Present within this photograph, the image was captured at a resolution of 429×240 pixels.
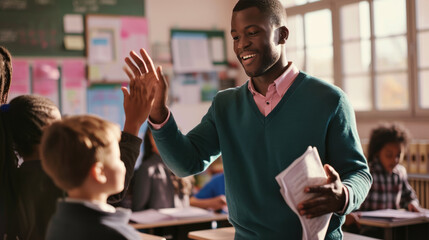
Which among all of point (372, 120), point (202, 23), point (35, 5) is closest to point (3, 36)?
point (35, 5)

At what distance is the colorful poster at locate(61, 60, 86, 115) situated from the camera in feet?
21.0

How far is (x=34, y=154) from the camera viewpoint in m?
1.72

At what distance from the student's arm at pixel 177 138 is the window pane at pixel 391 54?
413cm

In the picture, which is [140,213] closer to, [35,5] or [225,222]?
[225,222]

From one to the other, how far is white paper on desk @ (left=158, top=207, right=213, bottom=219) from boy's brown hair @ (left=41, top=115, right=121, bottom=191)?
3.00 metres

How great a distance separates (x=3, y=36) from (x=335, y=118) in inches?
198

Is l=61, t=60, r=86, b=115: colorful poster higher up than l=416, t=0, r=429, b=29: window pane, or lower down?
lower down

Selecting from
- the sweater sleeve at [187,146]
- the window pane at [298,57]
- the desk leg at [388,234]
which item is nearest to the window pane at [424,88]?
the window pane at [298,57]

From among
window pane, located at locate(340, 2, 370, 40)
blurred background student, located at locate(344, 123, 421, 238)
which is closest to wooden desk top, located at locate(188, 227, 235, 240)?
blurred background student, located at locate(344, 123, 421, 238)

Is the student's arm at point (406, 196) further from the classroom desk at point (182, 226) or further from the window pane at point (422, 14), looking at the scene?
the window pane at point (422, 14)

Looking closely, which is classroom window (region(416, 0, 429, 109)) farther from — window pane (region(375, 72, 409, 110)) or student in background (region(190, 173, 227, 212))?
student in background (region(190, 173, 227, 212))

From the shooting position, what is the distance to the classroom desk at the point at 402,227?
4133 millimetres

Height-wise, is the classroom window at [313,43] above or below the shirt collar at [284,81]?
above

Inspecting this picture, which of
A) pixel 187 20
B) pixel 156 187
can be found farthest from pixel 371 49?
pixel 156 187
